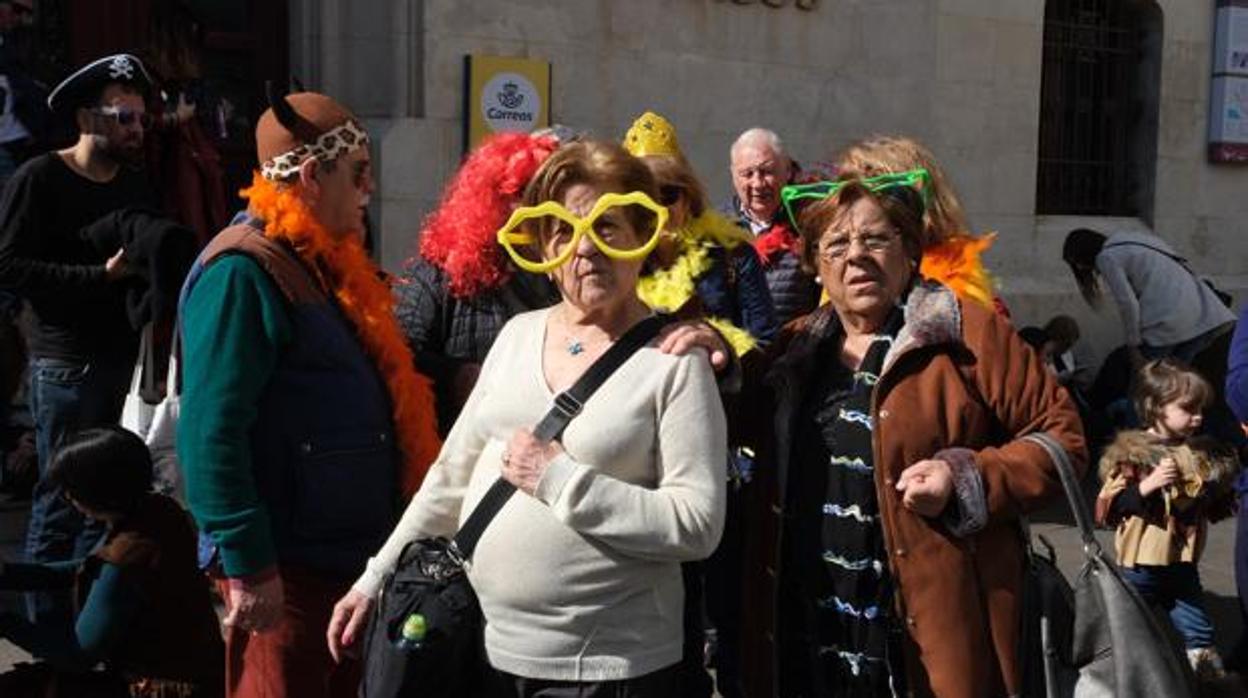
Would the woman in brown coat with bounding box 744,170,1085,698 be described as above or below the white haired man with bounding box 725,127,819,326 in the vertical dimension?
below

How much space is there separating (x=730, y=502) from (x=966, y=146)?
7204 mm

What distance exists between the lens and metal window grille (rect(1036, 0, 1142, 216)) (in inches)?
416

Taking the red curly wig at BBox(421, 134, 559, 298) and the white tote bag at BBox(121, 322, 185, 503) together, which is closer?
the red curly wig at BBox(421, 134, 559, 298)

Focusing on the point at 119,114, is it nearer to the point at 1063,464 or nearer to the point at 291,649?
the point at 291,649

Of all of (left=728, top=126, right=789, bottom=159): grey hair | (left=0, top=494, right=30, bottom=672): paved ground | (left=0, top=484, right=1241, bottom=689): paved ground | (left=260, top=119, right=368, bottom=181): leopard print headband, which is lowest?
(left=0, top=484, right=1241, bottom=689): paved ground

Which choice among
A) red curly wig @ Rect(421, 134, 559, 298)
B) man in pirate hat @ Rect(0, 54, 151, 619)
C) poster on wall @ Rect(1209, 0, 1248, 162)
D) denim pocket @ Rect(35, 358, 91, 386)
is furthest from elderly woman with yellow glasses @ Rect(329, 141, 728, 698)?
poster on wall @ Rect(1209, 0, 1248, 162)

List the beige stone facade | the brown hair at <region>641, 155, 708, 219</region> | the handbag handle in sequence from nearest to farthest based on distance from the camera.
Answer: the handbag handle, the brown hair at <region>641, 155, 708, 219</region>, the beige stone facade

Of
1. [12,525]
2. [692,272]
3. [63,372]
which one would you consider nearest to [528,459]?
[692,272]

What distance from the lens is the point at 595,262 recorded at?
254 centimetres

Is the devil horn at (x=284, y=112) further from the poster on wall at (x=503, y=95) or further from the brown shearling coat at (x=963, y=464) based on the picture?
the poster on wall at (x=503, y=95)

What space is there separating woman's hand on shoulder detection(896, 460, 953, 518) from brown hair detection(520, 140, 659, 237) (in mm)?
682

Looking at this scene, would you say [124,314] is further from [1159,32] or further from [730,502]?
[1159,32]

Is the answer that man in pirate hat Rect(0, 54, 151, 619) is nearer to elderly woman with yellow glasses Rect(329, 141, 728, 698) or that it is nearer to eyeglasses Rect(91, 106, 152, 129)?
eyeglasses Rect(91, 106, 152, 129)

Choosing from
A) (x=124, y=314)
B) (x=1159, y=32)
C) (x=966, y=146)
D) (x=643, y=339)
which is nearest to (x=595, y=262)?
(x=643, y=339)
